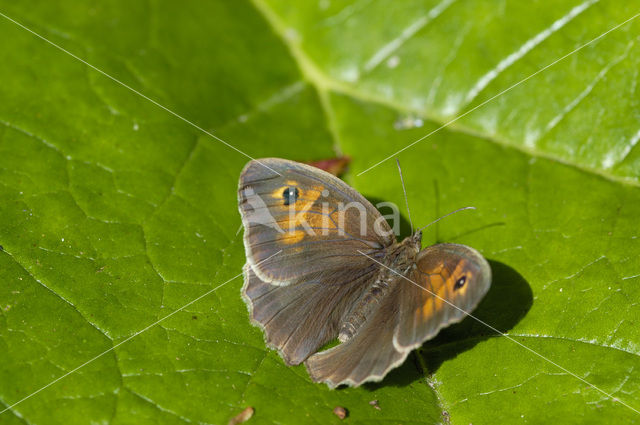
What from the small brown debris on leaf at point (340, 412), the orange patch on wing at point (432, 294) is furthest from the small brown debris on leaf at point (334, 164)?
the small brown debris on leaf at point (340, 412)

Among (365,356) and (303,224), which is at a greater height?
(303,224)

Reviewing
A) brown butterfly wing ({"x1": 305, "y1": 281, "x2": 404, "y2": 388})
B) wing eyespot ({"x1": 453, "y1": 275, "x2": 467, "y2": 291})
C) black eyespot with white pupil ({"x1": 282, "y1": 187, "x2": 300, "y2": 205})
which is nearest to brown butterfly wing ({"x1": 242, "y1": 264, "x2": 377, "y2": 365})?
brown butterfly wing ({"x1": 305, "y1": 281, "x2": 404, "y2": 388})

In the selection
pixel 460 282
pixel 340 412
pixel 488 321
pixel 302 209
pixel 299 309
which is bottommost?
pixel 340 412

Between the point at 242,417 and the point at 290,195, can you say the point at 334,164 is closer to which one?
the point at 290,195

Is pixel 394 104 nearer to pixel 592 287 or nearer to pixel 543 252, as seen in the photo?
pixel 543 252

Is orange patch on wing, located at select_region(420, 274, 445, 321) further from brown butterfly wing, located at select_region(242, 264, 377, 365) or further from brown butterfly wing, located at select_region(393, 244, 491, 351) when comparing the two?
brown butterfly wing, located at select_region(242, 264, 377, 365)

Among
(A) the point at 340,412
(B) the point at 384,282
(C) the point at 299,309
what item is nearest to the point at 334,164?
(B) the point at 384,282
